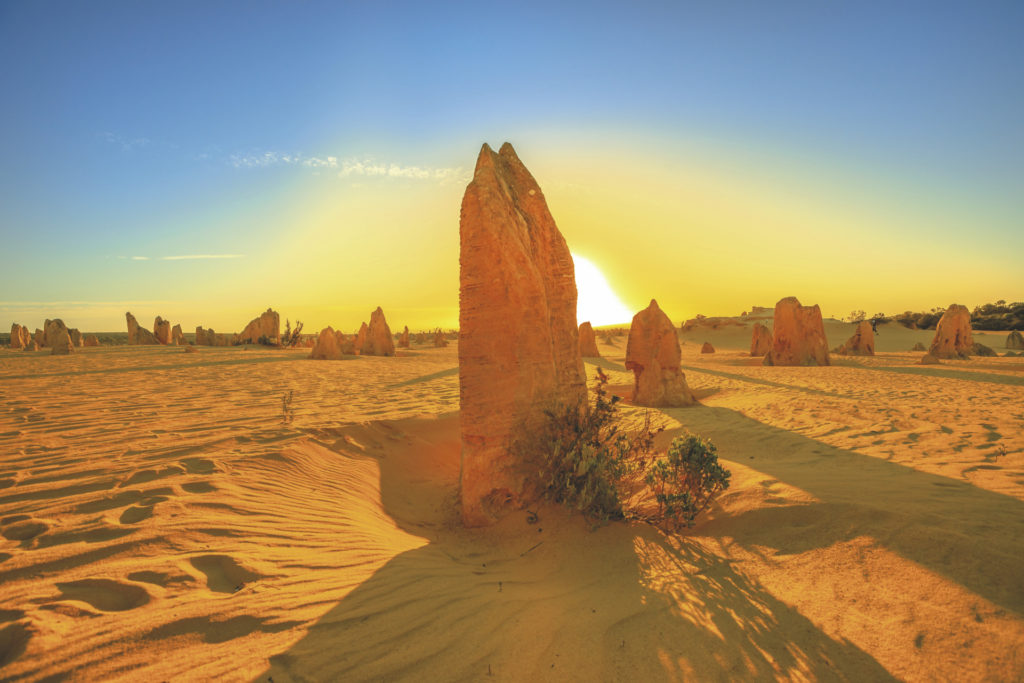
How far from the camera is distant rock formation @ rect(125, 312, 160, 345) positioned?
30997 mm

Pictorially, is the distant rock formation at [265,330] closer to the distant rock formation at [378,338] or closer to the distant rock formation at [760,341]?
the distant rock formation at [378,338]

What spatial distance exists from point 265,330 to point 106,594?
33253mm

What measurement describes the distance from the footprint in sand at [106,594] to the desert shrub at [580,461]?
2.75 meters

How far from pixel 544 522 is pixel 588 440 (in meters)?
0.82

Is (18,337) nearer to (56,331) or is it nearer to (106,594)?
(56,331)

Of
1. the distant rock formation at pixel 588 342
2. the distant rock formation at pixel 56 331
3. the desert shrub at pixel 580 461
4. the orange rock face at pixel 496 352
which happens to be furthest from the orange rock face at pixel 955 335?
the distant rock formation at pixel 56 331

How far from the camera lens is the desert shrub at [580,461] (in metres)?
3.75

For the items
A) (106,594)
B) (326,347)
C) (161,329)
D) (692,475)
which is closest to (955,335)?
(692,475)

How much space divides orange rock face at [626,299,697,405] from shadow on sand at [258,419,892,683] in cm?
646

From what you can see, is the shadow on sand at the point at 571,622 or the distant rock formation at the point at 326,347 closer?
the shadow on sand at the point at 571,622

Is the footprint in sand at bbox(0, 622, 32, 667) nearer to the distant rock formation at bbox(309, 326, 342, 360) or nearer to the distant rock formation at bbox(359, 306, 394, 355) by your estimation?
the distant rock formation at bbox(309, 326, 342, 360)

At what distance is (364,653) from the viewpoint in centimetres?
214

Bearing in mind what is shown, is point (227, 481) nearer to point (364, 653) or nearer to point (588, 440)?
point (364, 653)

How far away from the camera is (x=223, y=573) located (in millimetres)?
2748
